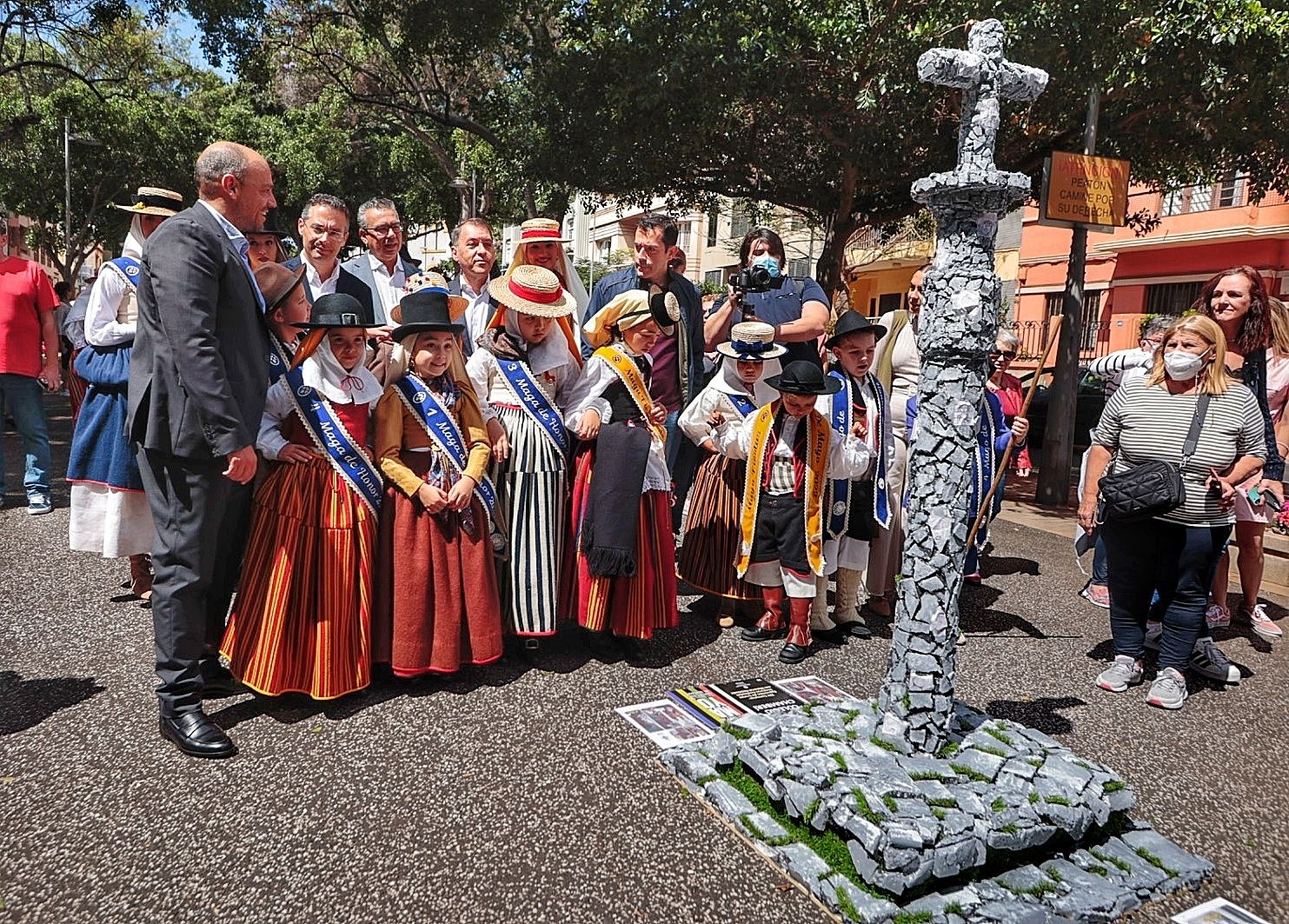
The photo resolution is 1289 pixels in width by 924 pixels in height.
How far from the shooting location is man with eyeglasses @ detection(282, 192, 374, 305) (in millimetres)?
4523

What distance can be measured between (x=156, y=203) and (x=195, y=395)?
1.90 meters

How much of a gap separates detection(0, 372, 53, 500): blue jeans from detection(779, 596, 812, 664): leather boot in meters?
5.69

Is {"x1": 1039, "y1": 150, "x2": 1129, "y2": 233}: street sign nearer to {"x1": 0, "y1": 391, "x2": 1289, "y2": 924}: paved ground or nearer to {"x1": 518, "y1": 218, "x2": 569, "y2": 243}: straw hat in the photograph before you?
{"x1": 0, "y1": 391, "x2": 1289, "y2": 924}: paved ground

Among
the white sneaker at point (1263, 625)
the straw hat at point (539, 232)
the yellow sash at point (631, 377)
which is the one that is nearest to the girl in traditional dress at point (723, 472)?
the yellow sash at point (631, 377)

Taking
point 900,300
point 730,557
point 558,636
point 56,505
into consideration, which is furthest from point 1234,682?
point 900,300

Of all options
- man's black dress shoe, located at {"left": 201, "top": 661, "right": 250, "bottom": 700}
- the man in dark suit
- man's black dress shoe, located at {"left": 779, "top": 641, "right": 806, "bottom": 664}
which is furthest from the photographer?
man's black dress shoe, located at {"left": 201, "top": 661, "right": 250, "bottom": 700}

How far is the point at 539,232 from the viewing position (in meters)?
4.37

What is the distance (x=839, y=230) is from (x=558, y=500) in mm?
8700

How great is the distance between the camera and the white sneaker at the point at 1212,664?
4234 millimetres

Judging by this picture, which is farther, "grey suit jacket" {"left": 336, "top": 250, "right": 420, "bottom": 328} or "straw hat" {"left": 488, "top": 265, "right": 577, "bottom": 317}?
"grey suit jacket" {"left": 336, "top": 250, "right": 420, "bottom": 328}

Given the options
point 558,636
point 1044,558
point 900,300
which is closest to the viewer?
point 558,636

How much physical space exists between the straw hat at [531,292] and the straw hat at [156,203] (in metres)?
1.59

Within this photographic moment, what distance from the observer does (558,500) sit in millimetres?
4070

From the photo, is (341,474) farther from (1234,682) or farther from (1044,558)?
(1044,558)
